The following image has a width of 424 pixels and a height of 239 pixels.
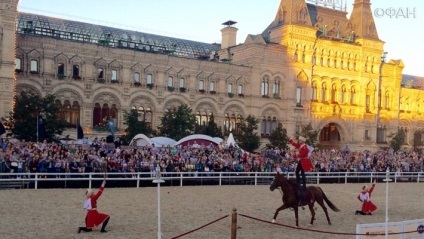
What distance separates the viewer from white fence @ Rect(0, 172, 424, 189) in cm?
2564

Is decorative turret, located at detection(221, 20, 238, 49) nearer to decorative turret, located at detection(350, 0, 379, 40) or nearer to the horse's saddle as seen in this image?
decorative turret, located at detection(350, 0, 379, 40)

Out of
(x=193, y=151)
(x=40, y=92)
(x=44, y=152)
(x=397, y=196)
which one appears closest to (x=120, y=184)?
(x=44, y=152)

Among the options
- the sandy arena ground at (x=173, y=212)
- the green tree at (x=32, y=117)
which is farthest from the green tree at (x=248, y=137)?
the sandy arena ground at (x=173, y=212)

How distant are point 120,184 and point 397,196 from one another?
54.0ft

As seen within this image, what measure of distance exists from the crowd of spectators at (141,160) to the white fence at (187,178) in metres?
0.37

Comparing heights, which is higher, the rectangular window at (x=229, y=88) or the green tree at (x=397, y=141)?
the rectangular window at (x=229, y=88)

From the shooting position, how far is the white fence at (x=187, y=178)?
25.6 m

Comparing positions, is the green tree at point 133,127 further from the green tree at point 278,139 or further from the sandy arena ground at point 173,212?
the sandy arena ground at point 173,212

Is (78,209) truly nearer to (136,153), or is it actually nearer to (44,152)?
(44,152)

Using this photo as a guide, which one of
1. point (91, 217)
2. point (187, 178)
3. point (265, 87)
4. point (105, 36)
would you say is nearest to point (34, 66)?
point (105, 36)

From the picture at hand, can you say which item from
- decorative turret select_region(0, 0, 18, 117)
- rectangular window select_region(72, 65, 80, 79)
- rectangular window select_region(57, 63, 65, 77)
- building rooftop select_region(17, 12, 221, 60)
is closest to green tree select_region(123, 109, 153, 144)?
rectangular window select_region(72, 65, 80, 79)

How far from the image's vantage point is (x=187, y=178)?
30.8 m

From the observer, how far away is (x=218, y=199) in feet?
78.9

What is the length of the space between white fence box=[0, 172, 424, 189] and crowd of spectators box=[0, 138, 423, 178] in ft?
1.21
